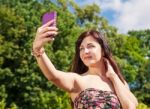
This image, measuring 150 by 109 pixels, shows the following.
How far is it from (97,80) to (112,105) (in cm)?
30

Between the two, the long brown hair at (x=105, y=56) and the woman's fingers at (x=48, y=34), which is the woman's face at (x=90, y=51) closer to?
the long brown hair at (x=105, y=56)

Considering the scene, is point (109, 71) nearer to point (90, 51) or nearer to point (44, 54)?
point (90, 51)

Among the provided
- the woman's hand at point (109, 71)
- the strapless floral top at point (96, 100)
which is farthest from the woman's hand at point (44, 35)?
the woman's hand at point (109, 71)

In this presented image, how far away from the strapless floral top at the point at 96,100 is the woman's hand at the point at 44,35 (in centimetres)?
52

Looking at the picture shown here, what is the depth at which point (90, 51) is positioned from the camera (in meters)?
4.40

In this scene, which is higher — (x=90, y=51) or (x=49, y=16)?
(x=49, y=16)

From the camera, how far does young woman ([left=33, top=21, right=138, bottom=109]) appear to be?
156 inches

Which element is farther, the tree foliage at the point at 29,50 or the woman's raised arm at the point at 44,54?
the tree foliage at the point at 29,50

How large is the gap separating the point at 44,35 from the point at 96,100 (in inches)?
25.1

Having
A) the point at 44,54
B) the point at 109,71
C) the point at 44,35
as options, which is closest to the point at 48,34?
the point at 44,35

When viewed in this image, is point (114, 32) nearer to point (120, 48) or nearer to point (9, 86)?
point (120, 48)

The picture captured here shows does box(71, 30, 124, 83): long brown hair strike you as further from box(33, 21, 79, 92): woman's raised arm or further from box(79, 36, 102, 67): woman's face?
box(33, 21, 79, 92): woman's raised arm

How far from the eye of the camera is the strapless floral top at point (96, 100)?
4152mm

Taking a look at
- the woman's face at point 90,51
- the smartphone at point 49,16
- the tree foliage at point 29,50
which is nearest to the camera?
the smartphone at point 49,16
